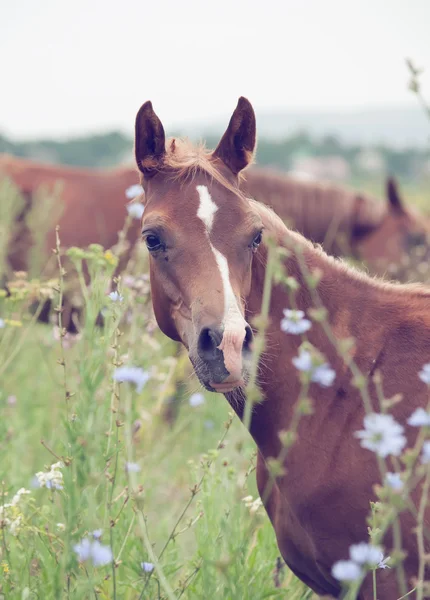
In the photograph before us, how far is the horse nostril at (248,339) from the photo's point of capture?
8.57 ft

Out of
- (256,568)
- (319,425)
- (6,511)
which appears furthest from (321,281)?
(6,511)

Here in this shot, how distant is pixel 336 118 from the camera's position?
5920 inches

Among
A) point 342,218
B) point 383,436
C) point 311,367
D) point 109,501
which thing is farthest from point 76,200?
point 383,436

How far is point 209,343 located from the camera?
2.65 metres

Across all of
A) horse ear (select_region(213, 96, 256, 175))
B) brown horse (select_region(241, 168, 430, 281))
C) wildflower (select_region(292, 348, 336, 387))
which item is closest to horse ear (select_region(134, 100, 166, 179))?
horse ear (select_region(213, 96, 256, 175))

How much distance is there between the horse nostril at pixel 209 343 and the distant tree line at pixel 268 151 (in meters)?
25.6

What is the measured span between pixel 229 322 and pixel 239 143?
3.74ft

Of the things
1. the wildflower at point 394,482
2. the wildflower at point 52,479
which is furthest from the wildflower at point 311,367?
the wildflower at point 52,479

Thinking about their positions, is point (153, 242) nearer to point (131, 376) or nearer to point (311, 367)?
point (131, 376)

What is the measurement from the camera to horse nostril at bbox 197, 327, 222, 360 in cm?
259

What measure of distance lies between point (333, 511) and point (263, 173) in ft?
19.6

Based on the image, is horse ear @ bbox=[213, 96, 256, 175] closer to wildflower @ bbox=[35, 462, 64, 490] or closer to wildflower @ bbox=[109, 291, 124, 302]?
wildflower @ bbox=[109, 291, 124, 302]

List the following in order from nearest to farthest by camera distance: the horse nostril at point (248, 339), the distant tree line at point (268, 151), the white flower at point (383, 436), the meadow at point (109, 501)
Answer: the white flower at point (383, 436) < the meadow at point (109, 501) < the horse nostril at point (248, 339) < the distant tree line at point (268, 151)

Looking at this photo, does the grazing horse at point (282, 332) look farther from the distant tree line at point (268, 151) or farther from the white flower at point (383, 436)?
the distant tree line at point (268, 151)
